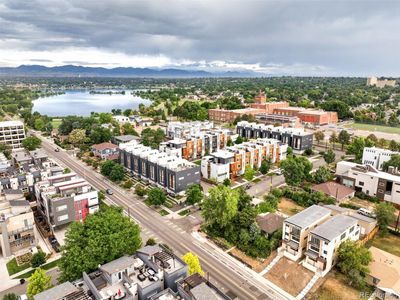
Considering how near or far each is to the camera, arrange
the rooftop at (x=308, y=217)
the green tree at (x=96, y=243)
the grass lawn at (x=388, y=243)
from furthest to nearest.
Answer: the grass lawn at (x=388, y=243) < the rooftop at (x=308, y=217) < the green tree at (x=96, y=243)

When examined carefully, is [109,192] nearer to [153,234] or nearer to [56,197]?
[56,197]

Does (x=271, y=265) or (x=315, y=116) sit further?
(x=315, y=116)

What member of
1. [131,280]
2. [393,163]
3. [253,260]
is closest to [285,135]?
[393,163]

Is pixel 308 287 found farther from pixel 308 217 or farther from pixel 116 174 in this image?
pixel 116 174

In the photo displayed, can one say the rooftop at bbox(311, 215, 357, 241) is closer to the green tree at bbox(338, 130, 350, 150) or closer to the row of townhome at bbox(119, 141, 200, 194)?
the row of townhome at bbox(119, 141, 200, 194)

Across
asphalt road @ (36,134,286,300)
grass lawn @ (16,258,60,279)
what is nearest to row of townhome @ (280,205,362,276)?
asphalt road @ (36,134,286,300)

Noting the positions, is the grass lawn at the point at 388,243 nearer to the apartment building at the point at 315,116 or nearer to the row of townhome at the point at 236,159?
the row of townhome at the point at 236,159

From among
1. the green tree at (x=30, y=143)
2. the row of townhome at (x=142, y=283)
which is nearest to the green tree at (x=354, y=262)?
the row of townhome at (x=142, y=283)
